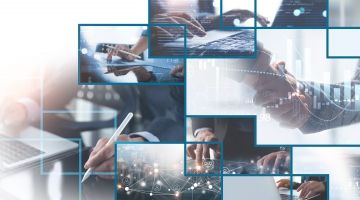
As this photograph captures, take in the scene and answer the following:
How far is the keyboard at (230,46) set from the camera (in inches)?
54.4

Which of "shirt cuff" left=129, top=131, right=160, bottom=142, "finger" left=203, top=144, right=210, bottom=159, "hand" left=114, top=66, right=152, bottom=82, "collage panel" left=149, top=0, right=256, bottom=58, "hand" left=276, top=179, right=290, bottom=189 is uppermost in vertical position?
"collage panel" left=149, top=0, right=256, bottom=58

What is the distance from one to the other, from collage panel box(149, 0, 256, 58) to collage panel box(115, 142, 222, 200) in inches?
11.8

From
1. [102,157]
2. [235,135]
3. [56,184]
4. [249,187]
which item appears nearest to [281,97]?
[235,135]

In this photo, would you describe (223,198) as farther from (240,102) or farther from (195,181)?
(240,102)

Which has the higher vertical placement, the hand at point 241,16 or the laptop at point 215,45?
the hand at point 241,16

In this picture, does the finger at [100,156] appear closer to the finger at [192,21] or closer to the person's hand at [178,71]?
the person's hand at [178,71]

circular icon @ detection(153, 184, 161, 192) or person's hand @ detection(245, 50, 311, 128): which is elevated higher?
person's hand @ detection(245, 50, 311, 128)

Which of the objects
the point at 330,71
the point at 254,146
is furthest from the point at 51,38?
the point at 330,71

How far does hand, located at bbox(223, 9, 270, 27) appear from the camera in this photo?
54.6 inches

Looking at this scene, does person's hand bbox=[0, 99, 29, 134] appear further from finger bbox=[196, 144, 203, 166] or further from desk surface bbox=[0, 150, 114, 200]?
finger bbox=[196, 144, 203, 166]

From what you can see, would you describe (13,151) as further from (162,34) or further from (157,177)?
(162,34)

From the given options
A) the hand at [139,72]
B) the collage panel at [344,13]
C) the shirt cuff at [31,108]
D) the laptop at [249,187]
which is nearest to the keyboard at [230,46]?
the hand at [139,72]

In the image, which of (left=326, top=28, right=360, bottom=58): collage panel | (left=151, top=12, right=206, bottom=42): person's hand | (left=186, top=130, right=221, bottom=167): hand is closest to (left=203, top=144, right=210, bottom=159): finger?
(left=186, top=130, right=221, bottom=167): hand

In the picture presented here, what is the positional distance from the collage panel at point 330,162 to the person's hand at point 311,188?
0.07ft
